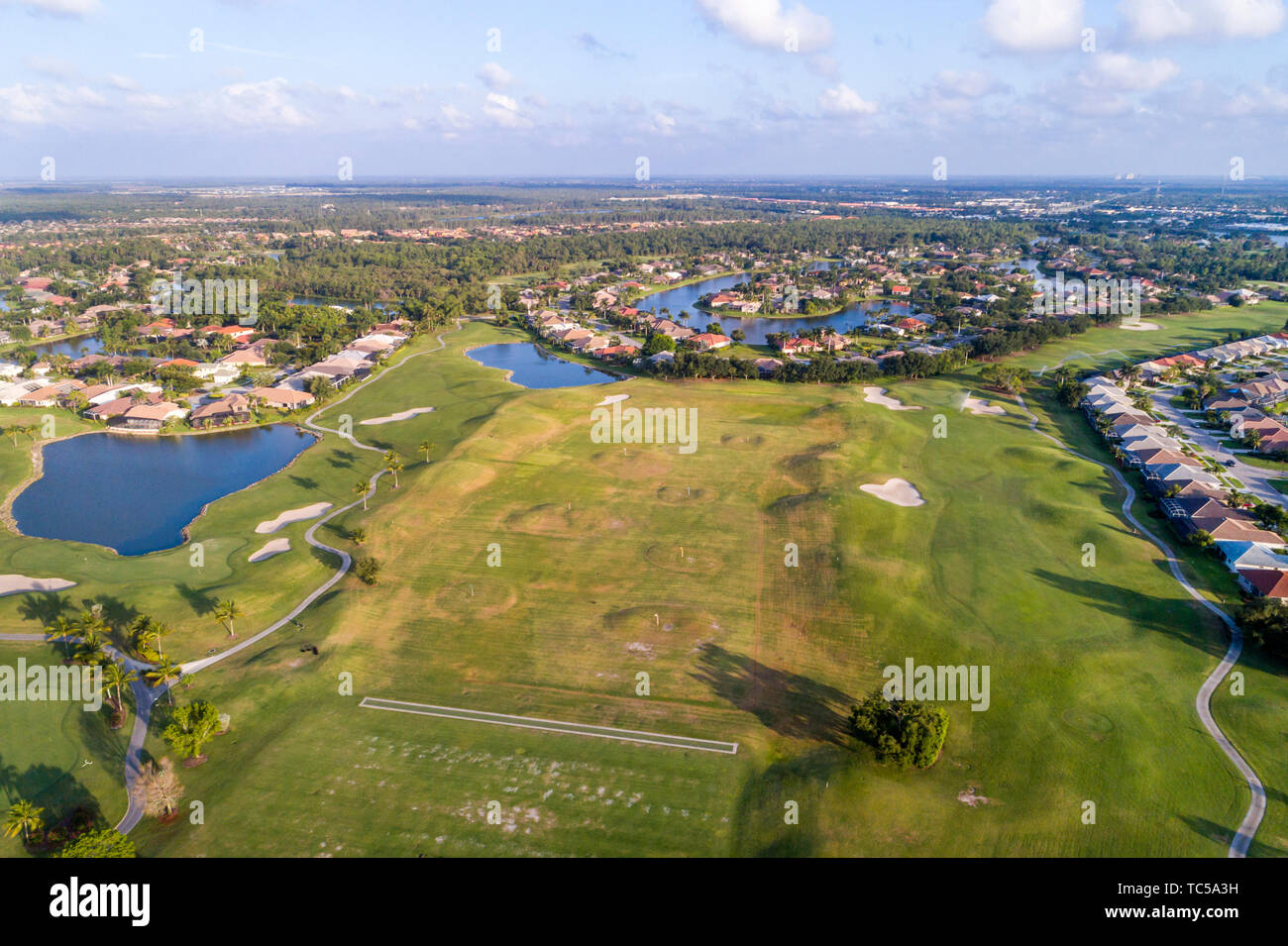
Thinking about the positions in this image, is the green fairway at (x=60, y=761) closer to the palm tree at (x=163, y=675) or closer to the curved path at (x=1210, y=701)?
the palm tree at (x=163, y=675)

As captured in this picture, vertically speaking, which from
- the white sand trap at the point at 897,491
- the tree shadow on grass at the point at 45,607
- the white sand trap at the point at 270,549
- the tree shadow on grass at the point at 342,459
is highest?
the tree shadow on grass at the point at 342,459

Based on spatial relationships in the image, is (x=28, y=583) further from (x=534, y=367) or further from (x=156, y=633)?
(x=534, y=367)

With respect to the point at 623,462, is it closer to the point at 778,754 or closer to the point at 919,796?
the point at 778,754

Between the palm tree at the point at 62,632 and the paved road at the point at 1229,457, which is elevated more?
the paved road at the point at 1229,457

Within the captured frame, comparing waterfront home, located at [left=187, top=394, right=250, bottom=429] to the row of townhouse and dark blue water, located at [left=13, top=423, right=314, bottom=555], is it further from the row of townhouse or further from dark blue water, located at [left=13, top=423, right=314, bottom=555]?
the row of townhouse

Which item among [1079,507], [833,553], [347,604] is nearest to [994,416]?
[1079,507]

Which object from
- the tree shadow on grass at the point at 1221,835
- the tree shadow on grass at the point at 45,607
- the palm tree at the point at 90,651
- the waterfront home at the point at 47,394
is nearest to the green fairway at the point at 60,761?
the palm tree at the point at 90,651

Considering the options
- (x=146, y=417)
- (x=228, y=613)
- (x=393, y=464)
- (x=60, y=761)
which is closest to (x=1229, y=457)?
(x=393, y=464)
